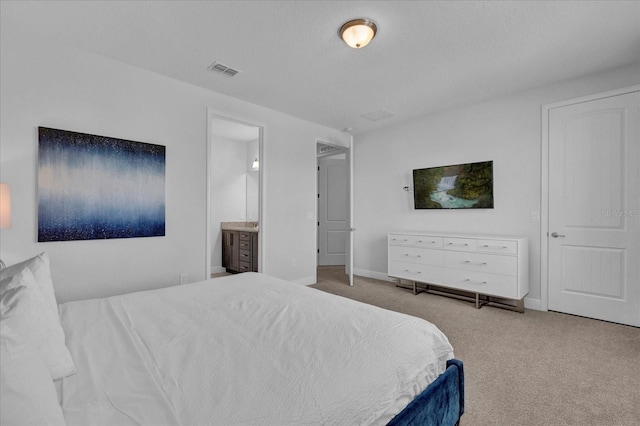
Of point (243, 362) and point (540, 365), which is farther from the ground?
point (243, 362)

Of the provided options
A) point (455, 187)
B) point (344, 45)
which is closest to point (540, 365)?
point (455, 187)

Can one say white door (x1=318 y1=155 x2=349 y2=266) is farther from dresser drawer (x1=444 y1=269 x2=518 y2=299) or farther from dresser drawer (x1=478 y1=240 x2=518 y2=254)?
dresser drawer (x1=478 y1=240 x2=518 y2=254)

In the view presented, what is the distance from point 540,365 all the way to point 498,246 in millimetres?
1520

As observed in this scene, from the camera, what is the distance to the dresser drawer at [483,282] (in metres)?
3.45

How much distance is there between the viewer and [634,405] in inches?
72.5

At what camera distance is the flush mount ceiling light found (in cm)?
232

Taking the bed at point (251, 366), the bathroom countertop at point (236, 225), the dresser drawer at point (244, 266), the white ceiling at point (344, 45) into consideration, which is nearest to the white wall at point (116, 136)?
the white ceiling at point (344, 45)

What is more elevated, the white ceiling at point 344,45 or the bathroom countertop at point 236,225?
the white ceiling at point 344,45

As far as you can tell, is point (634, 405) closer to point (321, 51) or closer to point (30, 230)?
point (321, 51)

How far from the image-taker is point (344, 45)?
2645 mm

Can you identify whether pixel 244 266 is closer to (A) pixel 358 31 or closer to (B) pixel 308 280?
(B) pixel 308 280

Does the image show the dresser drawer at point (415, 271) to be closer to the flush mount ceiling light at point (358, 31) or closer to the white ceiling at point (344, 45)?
the white ceiling at point (344, 45)

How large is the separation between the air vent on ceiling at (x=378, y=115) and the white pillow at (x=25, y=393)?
4296mm

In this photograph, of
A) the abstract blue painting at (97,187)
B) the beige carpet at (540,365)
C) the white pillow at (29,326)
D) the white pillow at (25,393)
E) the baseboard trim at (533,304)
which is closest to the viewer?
the white pillow at (25,393)
